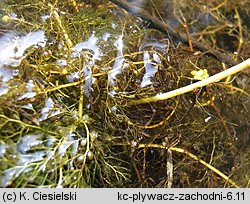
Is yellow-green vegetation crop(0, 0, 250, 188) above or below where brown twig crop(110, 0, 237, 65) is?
below

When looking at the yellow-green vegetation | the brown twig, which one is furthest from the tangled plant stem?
the brown twig

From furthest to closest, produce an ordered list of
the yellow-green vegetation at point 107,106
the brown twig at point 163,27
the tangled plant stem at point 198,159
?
1. the brown twig at point 163,27
2. the tangled plant stem at point 198,159
3. the yellow-green vegetation at point 107,106

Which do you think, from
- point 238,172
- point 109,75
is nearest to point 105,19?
point 109,75

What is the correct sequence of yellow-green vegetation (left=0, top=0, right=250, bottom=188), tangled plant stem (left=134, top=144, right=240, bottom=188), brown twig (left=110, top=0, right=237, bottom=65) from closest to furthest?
yellow-green vegetation (left=0, top=0, right=250, bottom=188) < tangled plant stem (left=134, top=144, right=240, bottom=188) < brown twig (left=110, top=0, right=237, bottom=65)

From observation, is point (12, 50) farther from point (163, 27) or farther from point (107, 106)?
point (163, 27)

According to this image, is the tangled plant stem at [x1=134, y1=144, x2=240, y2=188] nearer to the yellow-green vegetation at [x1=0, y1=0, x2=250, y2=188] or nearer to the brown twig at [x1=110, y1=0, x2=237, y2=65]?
the yellow-green vegetation at [x1=0, y1=0, x2=250, y2=188]

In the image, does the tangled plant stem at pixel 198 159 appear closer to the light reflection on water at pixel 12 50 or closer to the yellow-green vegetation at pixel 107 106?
the yellow-green vegetation at pixel 107 106

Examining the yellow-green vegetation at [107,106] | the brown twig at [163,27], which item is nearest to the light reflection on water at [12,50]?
the yellow-green vegetation at [107,106]

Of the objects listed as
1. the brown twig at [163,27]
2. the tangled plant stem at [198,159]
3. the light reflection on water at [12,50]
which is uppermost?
the brown twig at [163,27]

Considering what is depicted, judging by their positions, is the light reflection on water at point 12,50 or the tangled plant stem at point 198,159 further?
the tangled plant stem at point 198,159
